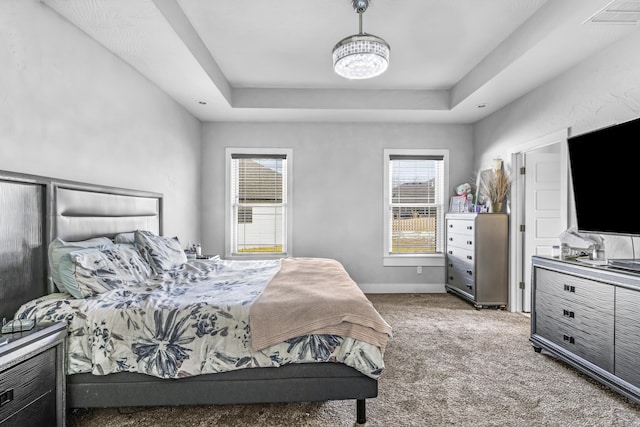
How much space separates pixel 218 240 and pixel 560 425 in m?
4.20

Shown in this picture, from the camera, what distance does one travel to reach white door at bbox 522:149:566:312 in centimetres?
399

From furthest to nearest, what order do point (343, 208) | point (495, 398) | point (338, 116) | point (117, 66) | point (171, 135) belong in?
point (343, 208), point (338, 116), point (171, 135), point (117, 66), point (495, 398)

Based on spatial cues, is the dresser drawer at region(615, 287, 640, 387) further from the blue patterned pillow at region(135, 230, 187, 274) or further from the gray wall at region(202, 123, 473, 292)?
the blue patterned pillow at region(135, 230, 187, 274)

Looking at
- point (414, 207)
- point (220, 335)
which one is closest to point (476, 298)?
point (414, 207)

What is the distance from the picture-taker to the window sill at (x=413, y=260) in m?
5.00

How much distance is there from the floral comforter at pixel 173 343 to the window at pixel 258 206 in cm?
310

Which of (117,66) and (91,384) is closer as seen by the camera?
(91,384)

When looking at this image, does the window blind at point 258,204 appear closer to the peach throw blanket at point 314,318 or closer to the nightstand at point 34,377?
the peach throw blanket at point 314,318

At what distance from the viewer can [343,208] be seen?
4988 millimetres

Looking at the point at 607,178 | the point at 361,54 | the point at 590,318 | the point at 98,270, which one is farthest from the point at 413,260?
the point at 98,270

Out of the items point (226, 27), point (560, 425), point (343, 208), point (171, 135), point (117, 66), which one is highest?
point (226, 27)

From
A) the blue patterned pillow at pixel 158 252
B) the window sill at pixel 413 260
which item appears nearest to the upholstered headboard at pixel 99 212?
the blue patterned pillow at pixel 158 252

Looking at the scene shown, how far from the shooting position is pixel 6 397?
1.42 meters

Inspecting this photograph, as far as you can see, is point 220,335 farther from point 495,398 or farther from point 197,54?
point 197,54
